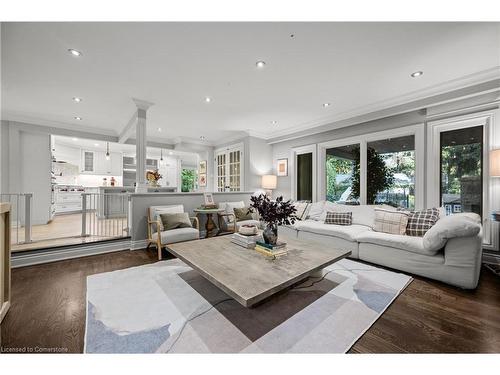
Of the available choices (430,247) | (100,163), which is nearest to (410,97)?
(430,247)

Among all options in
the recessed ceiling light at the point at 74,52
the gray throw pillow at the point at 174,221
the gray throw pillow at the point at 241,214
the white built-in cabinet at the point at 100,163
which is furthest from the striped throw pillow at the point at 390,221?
the white built-in cabinet at the point at 100,163

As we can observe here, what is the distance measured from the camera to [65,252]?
3205 mm

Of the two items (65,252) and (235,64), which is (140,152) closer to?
(65,252)

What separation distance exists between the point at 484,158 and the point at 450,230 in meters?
1.65

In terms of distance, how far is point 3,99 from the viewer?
3797mm

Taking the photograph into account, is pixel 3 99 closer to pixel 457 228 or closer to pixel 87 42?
pixel 87 42

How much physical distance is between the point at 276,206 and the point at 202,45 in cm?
194

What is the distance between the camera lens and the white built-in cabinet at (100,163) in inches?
302

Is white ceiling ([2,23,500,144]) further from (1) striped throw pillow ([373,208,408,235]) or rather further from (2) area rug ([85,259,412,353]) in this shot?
(2) area rug ([85,259,412,353])

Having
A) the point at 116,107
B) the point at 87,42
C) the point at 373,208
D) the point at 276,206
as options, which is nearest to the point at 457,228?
the point at 373,208

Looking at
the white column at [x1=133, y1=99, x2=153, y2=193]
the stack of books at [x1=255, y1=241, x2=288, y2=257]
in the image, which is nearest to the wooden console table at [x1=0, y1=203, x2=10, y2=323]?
the white column at [x1=133, y1=99, x2=153, y2=193]

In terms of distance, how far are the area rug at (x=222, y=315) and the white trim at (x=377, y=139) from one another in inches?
70.9

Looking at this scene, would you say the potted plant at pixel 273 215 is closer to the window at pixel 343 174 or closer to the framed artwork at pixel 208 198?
the framed artwork at pixel 208 198

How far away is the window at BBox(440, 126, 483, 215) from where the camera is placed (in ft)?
10.1
